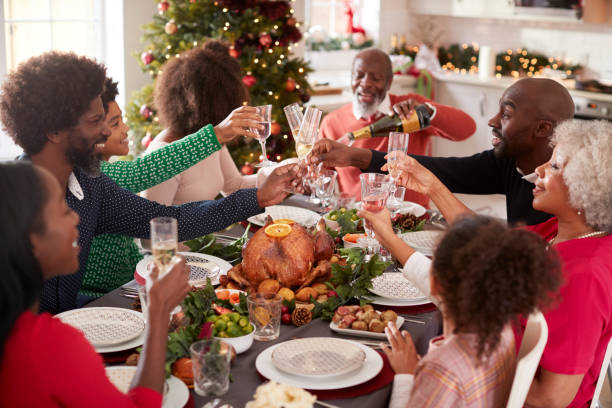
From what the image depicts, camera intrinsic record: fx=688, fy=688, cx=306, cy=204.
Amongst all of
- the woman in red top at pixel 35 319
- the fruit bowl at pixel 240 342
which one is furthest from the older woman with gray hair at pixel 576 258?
the woman in red top at pixel 35 319

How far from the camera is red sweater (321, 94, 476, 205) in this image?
12.3ft

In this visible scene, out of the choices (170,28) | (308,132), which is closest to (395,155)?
(308,132)

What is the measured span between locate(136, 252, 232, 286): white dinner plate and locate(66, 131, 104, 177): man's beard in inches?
13.9

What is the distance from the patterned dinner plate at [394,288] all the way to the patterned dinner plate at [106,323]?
71cm

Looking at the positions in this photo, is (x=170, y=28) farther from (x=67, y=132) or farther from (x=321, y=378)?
(x=321, y=378)

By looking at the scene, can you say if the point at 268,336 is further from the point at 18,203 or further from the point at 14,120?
the point at 14,120

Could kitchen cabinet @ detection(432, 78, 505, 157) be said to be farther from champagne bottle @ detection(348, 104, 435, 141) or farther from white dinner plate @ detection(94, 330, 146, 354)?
white dinner plate @ detection(94, 330, 146, 354)

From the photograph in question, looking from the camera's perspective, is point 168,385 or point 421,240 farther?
point 421,240

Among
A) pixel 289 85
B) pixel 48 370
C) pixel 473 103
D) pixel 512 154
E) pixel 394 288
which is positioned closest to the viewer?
pixel 48 370

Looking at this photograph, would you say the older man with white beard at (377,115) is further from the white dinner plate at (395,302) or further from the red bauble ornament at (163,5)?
the white dinner plate at (395,302)

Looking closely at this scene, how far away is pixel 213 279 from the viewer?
218cm

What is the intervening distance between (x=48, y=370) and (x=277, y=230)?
3.23 feet

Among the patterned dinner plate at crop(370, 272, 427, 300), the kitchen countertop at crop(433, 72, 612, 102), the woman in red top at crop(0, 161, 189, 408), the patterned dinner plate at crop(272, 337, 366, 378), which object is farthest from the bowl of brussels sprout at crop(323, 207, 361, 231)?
the kitchen countertop at crop(433, 72, 612, 102)

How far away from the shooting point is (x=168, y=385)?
1.54 metres
